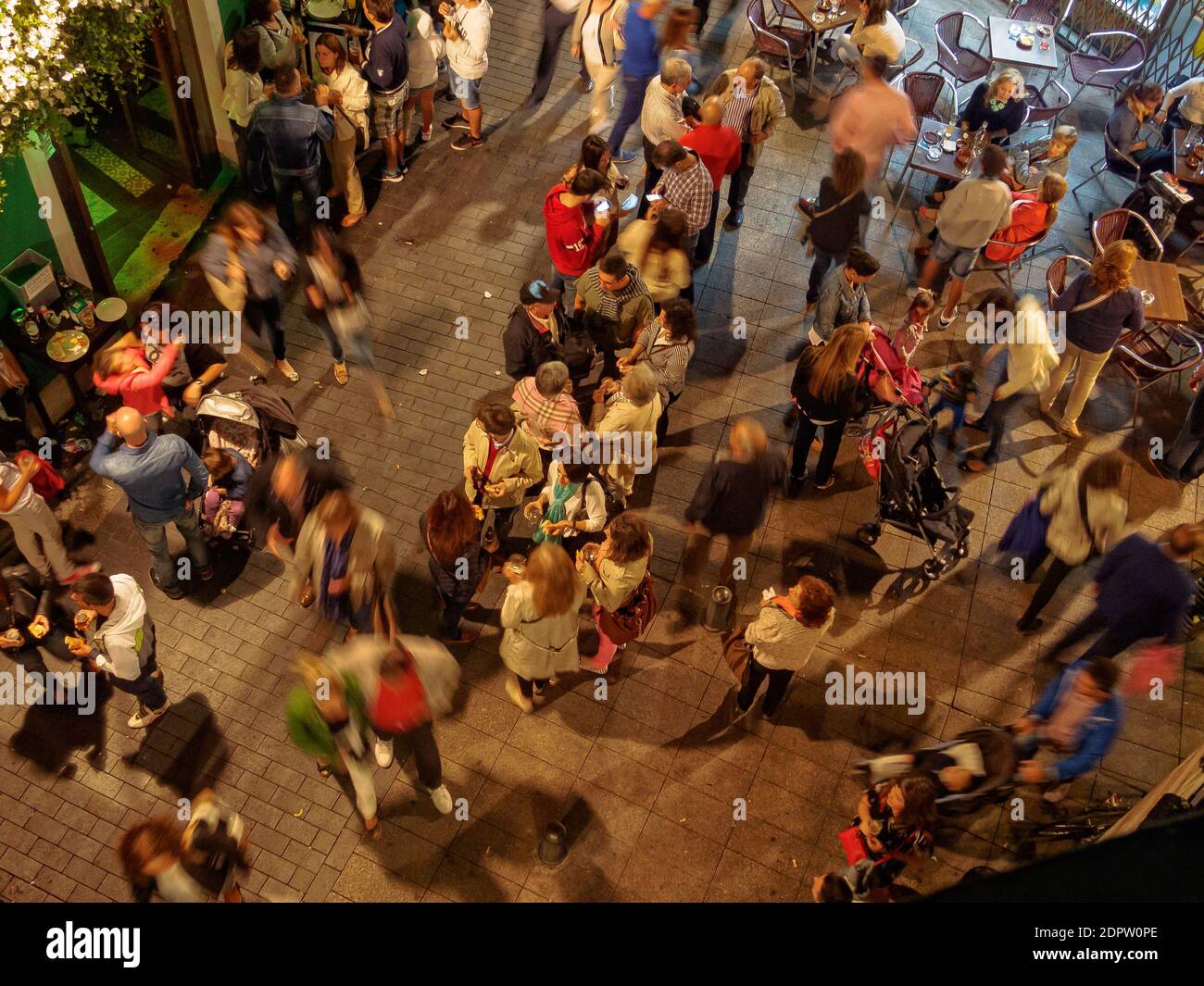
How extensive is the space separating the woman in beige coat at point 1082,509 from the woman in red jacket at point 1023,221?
10.2 ft

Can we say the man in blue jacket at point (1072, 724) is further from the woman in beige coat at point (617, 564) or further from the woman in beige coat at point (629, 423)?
the woman in beige coat at point (629, 423)

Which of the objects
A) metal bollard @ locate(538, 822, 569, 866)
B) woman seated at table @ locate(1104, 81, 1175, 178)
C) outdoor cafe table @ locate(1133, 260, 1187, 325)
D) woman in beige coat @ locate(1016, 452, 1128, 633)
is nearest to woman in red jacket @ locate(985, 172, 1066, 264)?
outdoor cafe table @ locate(1133, 260, 1187, 325)

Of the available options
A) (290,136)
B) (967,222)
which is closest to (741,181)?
(967,222)

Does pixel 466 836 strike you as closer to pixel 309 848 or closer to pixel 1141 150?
pixel 309 848

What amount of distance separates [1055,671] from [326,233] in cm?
609

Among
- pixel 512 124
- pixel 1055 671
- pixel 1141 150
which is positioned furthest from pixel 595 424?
pixel 1141 150

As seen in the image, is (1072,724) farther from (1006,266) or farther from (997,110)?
(997,110)

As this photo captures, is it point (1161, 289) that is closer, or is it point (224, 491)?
point (224, 491)

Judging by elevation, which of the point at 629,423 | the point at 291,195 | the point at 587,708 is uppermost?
the point at 291,195

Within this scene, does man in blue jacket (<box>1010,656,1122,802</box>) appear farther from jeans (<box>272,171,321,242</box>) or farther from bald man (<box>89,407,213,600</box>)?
jeans (<box>272,171,321,242</box>)

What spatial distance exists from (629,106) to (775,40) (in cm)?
211

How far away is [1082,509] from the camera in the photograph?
669 cm

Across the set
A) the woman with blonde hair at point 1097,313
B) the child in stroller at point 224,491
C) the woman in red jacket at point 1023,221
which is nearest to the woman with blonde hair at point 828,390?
the woman with blonde hair at point 1097,313
